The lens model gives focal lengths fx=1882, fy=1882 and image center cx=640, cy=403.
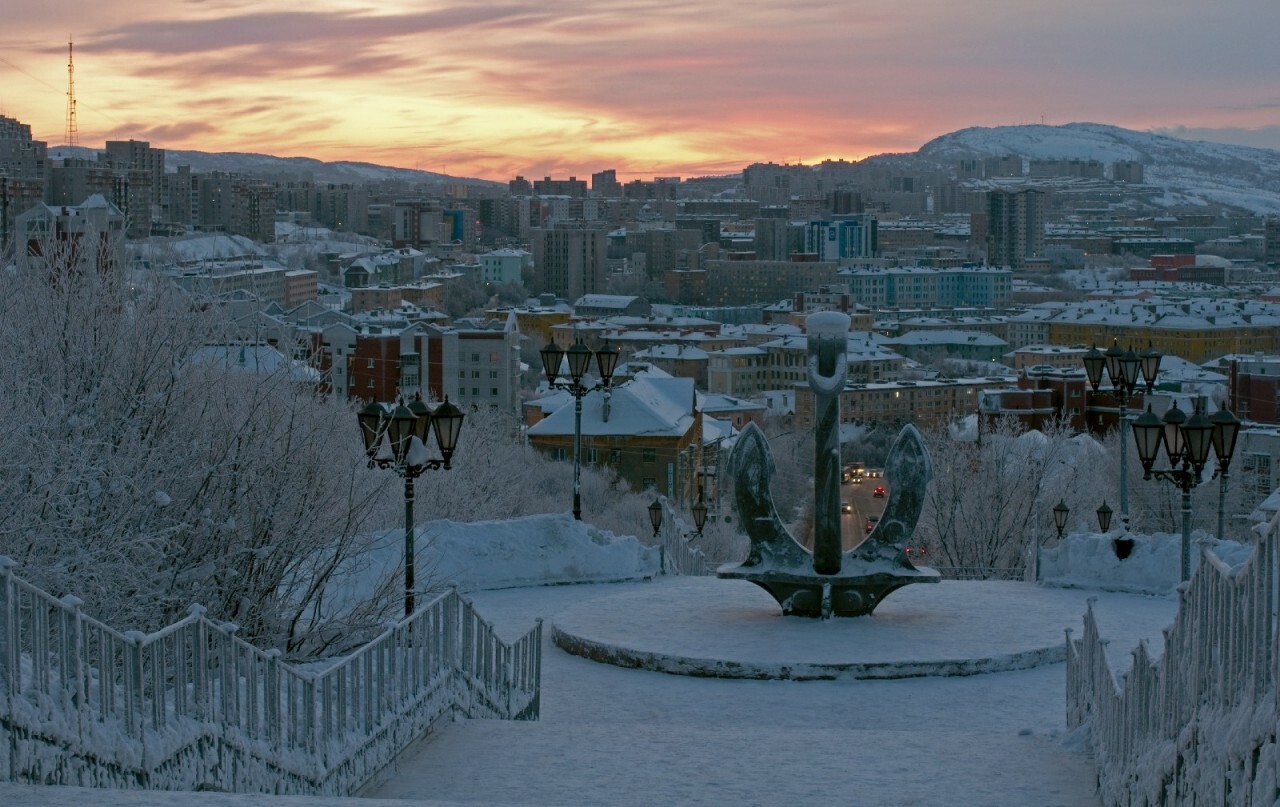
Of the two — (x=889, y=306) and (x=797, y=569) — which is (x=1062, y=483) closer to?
(x=797, y=569)

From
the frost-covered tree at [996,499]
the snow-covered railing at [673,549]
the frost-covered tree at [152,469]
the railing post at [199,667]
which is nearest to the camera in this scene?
the railing post at [199,667]

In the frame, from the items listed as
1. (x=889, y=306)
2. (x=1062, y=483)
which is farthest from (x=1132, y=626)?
(x=889, y=306)

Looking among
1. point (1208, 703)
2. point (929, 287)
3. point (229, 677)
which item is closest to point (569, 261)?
point (929, 287)

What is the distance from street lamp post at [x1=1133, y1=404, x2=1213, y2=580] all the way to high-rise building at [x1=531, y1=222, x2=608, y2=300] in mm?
180208

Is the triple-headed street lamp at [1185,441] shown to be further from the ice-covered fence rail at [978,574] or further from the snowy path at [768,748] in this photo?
the ice-covered fence rail at [978,574]

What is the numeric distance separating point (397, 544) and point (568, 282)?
179574 mm

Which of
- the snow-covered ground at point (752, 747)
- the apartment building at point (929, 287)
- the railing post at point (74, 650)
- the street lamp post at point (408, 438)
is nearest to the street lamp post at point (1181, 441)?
the snow-covered ground at point (752, 747)

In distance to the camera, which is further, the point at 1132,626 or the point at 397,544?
the point at 397,544

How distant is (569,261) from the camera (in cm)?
19412

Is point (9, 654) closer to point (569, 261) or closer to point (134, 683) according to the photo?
point (134, 683)

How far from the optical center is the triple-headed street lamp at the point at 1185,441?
12.7 metres

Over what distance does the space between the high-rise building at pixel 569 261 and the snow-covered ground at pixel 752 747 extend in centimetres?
18109

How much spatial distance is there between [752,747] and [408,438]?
327 centimetres

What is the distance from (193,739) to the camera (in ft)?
23.1
